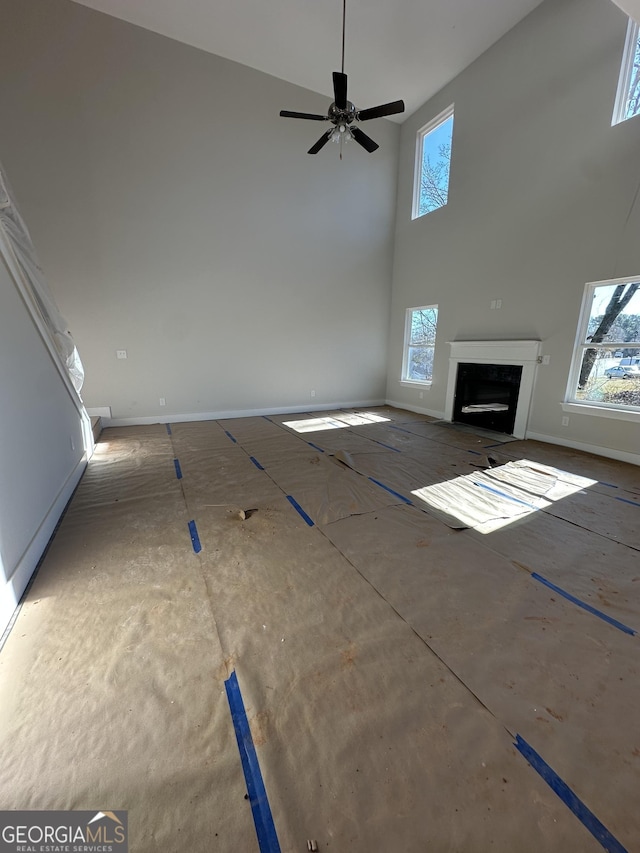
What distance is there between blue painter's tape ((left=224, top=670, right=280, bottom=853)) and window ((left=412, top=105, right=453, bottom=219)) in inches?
285

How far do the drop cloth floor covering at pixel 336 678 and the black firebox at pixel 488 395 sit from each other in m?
2.58

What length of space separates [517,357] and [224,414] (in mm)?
5020

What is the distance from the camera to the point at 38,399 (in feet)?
8.60

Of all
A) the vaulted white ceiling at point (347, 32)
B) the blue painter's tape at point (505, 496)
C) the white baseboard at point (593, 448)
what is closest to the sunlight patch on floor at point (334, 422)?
the white baseboard at point (593, 448)

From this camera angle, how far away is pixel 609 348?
4.09 m

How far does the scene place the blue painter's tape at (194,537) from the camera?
7.71 ft

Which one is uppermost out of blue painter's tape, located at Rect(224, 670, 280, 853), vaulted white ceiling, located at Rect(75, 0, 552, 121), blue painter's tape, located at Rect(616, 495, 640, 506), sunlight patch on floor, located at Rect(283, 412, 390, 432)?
vaulted white ceiling, located at Rect(75, 0, 552, 121)

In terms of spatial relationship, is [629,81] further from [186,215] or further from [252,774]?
[252,774]

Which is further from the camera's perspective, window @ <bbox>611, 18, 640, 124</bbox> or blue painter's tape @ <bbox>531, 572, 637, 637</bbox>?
window @ <bbox>611, 18, 640, 124</bbox>

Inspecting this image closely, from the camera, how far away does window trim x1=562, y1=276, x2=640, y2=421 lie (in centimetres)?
397

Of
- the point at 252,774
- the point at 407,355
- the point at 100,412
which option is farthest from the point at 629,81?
the point at 100,412

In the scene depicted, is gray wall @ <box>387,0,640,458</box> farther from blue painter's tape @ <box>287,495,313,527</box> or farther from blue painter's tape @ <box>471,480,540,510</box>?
blue painter's tape @ <box>287,495,313,527</box>

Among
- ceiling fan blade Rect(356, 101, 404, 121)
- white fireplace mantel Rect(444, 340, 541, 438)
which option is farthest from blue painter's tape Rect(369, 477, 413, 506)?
ceiling fan blade Rect(356, 101, 404, 121)

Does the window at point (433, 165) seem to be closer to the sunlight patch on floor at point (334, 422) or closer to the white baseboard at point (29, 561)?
the sunlight patch on floor at point (334, 422)
